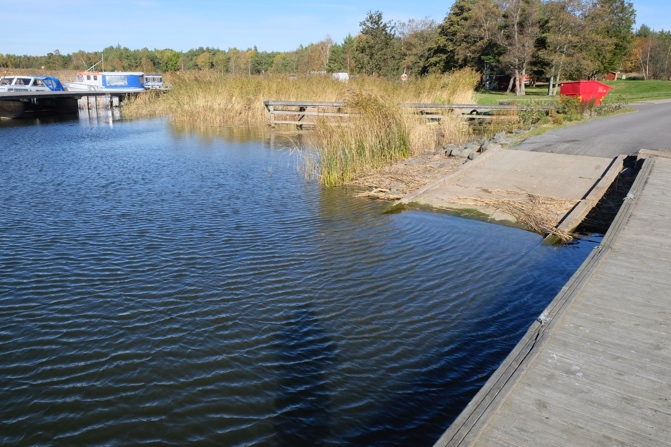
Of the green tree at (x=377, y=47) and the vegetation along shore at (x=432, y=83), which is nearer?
the vegetation along shore at (x=432, y=83)

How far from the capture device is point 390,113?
575 inches

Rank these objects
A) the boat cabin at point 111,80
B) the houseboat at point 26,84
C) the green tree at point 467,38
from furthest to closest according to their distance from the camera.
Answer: the boat cabin at point 111,80
the green tree at point 467,38
the houseboat at point 26,84

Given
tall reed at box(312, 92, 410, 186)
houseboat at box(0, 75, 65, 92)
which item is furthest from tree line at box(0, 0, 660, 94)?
tall reed at box(312, 92, 410, 186)

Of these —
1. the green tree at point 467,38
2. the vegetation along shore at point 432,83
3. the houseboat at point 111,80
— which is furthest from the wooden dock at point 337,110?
the houseboat at point 111,80

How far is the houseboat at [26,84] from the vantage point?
3884 cm

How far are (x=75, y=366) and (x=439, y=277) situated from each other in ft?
14.6

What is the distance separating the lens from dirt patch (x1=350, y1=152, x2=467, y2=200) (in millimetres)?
11766

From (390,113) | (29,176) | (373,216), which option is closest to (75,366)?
(373,216)

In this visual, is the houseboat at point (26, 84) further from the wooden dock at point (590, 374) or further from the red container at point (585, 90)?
the wooden dock at point (590, 374)

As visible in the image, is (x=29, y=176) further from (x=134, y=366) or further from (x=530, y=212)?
(x=530, y=212)

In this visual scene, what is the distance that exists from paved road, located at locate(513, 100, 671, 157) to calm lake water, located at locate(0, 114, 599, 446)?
5.79m

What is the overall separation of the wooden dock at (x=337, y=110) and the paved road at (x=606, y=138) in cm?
280

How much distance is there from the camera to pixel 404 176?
1264 cm

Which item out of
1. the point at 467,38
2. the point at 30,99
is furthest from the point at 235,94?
the point at 467,38
